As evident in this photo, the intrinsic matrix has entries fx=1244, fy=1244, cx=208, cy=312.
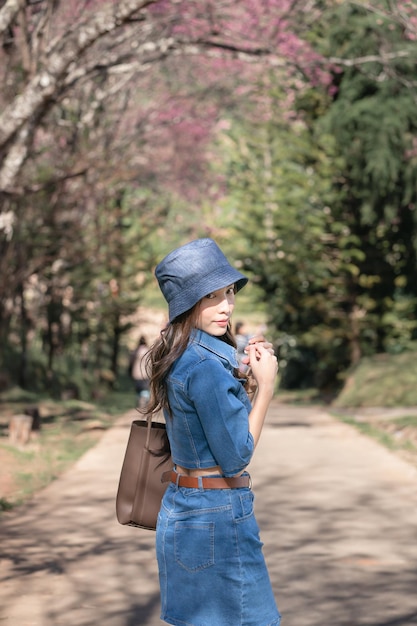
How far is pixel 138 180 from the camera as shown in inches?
1410

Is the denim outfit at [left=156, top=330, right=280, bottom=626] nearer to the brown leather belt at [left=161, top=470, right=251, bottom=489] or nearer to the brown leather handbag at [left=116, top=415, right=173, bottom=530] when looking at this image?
the brown leather belt at [left=161, top=470, right=251, bottom=489]

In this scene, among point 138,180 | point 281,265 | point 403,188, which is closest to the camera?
point 403,188

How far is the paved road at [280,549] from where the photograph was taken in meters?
6.62

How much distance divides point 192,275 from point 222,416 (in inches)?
18.5

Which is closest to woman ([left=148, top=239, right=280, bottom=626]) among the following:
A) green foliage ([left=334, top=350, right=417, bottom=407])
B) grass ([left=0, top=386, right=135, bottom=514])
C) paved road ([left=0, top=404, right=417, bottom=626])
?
paved road ([left=0, top=404, right=417, bottom=626])

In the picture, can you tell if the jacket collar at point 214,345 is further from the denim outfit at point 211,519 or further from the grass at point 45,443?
the grass at point 45,443

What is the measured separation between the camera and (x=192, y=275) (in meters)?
3.84

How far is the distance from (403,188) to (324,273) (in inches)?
178

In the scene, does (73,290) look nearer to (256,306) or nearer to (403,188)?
(256,306)

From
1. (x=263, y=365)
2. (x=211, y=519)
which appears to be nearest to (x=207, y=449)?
(x=211, y=519)

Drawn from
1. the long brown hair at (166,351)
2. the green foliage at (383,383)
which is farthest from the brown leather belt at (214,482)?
the green foliage at (383,383)

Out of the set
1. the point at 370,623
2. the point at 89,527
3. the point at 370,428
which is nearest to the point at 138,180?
the point at 370,428

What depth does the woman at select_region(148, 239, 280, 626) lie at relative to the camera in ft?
12.1

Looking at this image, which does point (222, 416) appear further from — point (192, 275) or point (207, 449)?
point (192, 275)
